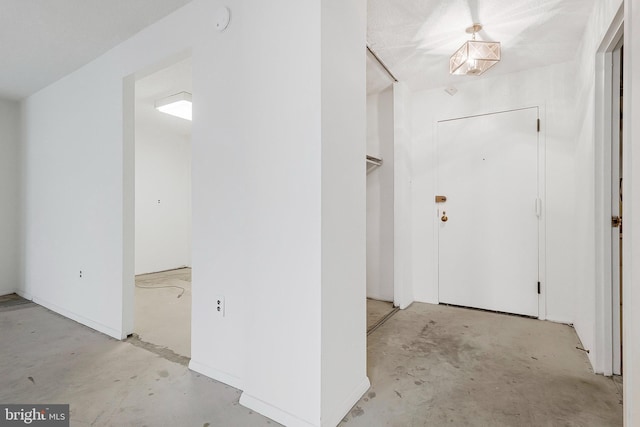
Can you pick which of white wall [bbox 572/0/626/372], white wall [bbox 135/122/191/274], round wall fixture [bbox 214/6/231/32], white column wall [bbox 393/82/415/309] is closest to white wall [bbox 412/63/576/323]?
white wall [bbox 572/0/626/372]

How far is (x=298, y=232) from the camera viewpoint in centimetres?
146

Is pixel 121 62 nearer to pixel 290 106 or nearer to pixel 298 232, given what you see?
pixel 290 106

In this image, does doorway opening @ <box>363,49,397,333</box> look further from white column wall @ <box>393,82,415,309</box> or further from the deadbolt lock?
the deadbolt lock

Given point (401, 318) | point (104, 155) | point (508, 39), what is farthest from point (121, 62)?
point (401, 318)

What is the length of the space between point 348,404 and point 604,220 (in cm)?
202

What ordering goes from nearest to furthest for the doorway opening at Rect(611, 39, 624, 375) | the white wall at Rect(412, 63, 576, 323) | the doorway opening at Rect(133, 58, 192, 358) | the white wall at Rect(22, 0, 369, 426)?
1. the white wall at Rect(22, 0, 369, 426)
2. the doorway opening at Rect(611, 39, 624, 375)
3. the white wall at Rect(412, 63, 576, 323)
4. the doorway opening at Rect(133, 58, 192, 358)

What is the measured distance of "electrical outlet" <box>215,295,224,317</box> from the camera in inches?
73.2

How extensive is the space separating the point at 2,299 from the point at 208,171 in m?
3.81

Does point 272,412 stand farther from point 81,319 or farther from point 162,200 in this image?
point 162,200

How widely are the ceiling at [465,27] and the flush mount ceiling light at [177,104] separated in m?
2.26

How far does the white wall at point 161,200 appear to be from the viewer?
5.09 meters

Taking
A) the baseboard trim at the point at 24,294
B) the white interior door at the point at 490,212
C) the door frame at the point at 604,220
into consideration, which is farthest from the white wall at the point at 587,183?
the baseboard trim at the point at 24,294

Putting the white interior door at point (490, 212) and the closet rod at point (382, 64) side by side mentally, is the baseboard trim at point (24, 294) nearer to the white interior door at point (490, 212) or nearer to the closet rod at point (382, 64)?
the closet rod at point (382, 64)

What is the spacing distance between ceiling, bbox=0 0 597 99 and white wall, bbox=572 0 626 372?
9.1 inches
